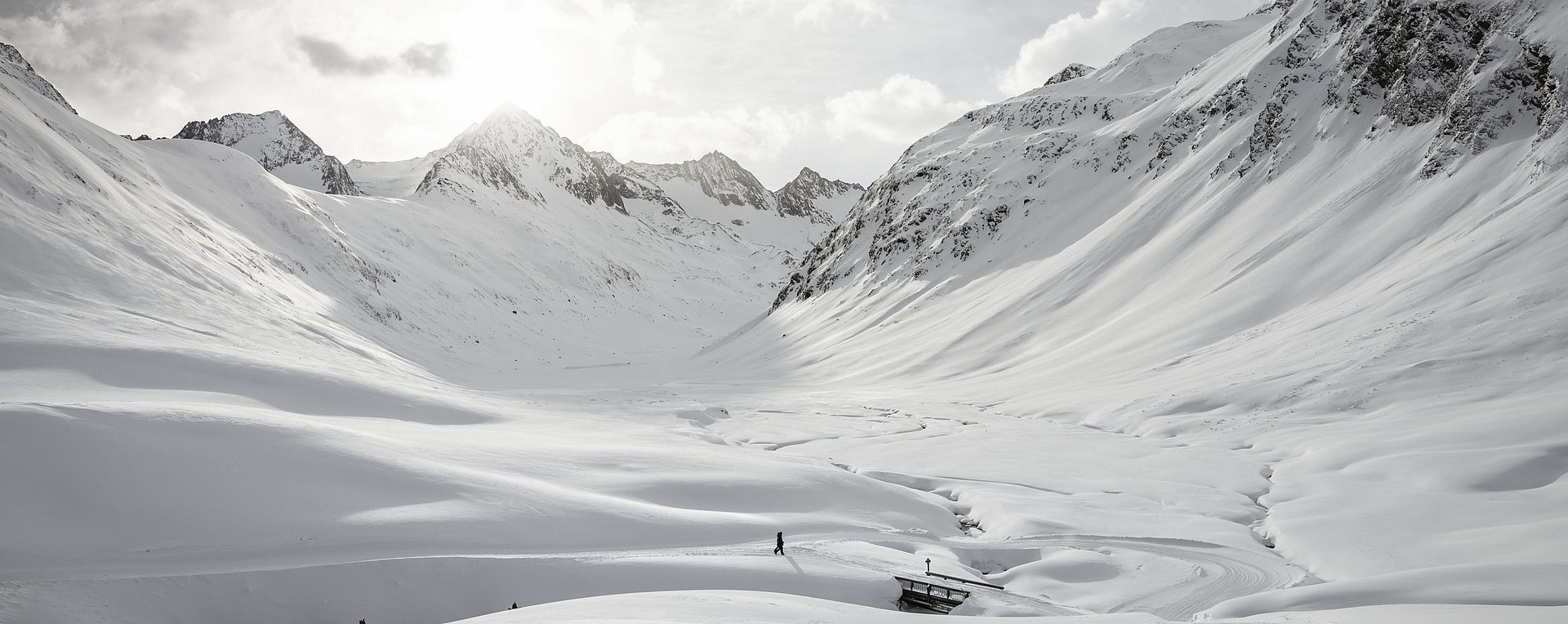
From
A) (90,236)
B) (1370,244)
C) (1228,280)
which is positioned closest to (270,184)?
(90,236)

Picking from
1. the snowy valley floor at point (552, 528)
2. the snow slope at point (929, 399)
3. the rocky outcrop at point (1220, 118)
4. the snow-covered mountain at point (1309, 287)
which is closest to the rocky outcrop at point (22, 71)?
the snow slope at point (929, 399)

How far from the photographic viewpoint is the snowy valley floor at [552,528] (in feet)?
43.1

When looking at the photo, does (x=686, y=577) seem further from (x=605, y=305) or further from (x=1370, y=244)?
(x=605, y=305)

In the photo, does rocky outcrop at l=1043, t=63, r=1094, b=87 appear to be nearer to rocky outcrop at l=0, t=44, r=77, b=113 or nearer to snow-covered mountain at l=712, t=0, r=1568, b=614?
snow-covered mountain at l=712, t=0, r=1568, b=614

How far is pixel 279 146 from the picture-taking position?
149750 millimetres

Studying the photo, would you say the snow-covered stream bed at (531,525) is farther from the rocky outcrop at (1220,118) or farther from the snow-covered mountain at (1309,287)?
the rocky outcrop at (1220,118)

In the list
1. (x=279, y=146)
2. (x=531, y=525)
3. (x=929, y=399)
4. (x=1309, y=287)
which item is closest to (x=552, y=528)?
(x=531, y=525)

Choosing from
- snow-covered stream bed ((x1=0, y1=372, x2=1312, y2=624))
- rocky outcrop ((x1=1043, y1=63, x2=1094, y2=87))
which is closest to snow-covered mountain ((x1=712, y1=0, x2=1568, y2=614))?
snow-covered stream bed ((x1=0, y1=372, x2=1312, y2=624))

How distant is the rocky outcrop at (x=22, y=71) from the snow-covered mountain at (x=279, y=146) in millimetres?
76830

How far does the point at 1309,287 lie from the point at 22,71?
97163mm

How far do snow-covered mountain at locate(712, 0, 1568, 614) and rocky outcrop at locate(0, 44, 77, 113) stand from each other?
6572cm

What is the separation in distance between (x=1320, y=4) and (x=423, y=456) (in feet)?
289

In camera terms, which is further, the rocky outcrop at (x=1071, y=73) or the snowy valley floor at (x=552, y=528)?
the rocky outcrop at (x=1071, y=73)

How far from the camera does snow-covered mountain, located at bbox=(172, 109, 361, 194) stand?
141250 millimetres
